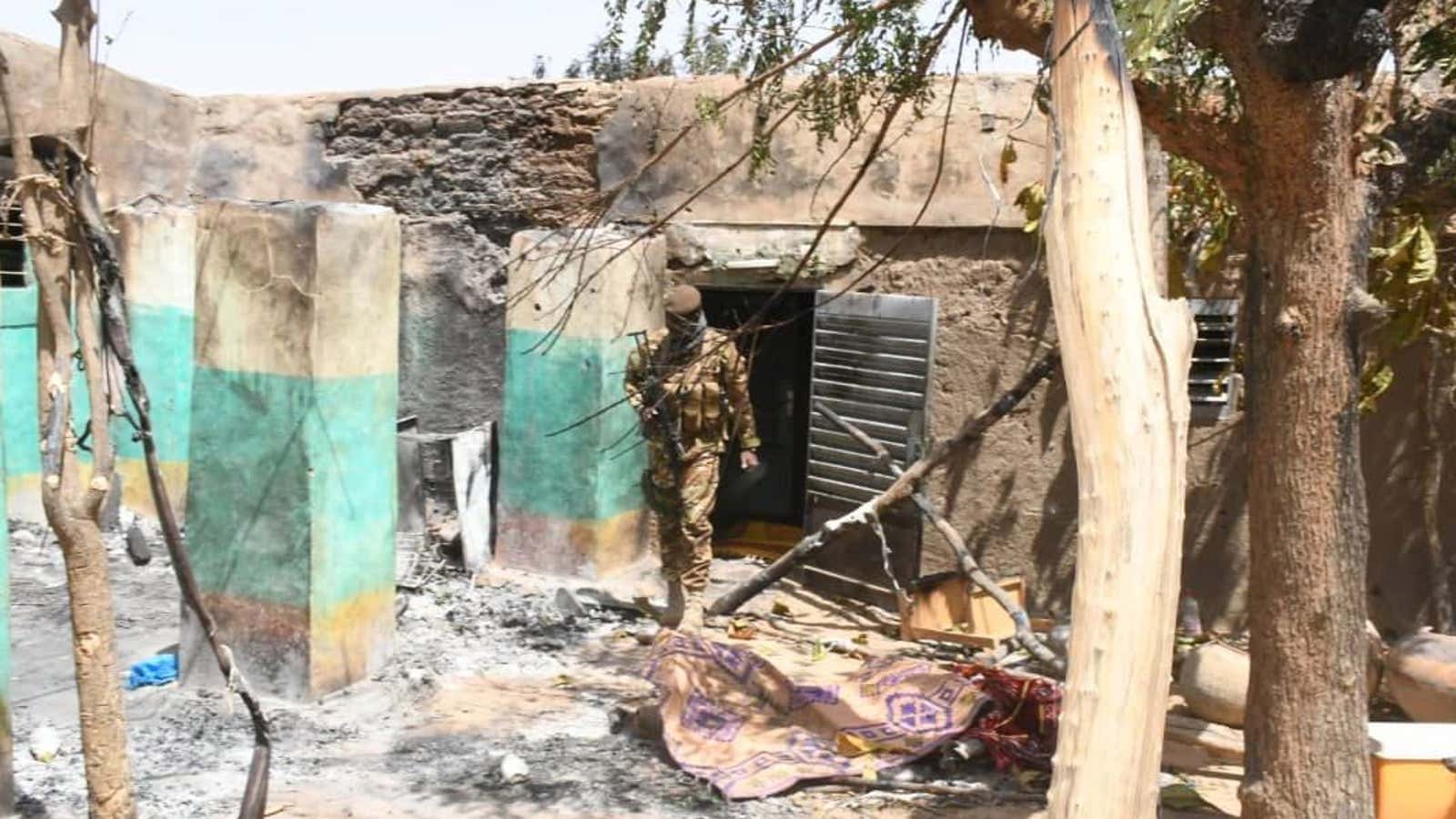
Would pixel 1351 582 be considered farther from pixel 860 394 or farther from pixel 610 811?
pixel 860 394

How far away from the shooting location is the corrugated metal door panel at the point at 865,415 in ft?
26.2

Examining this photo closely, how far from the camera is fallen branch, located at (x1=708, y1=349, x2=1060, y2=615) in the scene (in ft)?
22.3

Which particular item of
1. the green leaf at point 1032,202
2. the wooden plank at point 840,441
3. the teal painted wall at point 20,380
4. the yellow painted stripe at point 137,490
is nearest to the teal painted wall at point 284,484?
the teal painted wall at point 20,380

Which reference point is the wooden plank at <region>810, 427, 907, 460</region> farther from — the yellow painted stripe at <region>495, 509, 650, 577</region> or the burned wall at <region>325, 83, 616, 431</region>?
the burned wall at <region>325, 83, 616, 431</region>

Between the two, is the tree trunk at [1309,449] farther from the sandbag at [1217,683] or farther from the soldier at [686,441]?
the soldier at [686,441]

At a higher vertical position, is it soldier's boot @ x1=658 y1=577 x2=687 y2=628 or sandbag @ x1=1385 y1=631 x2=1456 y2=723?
sandbag @ x1=1385 y1=631 x2=1456 y2=723

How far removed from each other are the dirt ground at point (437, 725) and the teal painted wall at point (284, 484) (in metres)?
0.55

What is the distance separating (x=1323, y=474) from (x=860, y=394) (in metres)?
4.73

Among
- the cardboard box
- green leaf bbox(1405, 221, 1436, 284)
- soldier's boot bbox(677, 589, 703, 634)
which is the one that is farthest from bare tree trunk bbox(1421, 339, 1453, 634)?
soldier's boot bbox(677, 589, 703, 634)

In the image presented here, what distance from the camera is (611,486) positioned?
27.7ft

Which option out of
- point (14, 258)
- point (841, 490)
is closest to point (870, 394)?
point (841, 490)

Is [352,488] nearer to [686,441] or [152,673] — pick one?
[152,673]

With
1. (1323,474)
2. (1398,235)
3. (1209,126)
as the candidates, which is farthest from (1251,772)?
(1398,235)

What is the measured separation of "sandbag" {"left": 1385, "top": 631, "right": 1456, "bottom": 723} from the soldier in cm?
335
